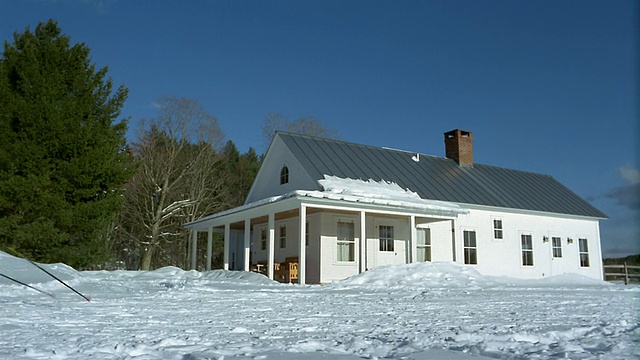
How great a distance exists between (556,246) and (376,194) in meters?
10.5

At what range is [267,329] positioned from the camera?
609 cm

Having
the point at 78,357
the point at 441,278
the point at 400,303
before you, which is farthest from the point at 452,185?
the point at 78,357

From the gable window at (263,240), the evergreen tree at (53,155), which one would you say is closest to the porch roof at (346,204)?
the gable window at (263,240)

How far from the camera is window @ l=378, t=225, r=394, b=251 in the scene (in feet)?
63.2

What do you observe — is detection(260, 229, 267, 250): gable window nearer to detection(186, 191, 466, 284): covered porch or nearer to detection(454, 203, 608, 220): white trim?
detection(186, 191, 466, 284): covered porch

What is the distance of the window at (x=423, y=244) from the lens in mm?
19969

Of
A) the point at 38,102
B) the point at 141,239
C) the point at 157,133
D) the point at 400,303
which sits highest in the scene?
the point at 157,133

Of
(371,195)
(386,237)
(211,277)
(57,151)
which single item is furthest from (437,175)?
(57,151)

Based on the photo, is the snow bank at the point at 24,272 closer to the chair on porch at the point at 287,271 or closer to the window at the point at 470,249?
the chair on porch at the point at 287,271

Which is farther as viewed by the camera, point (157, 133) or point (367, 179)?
point (157, 133)

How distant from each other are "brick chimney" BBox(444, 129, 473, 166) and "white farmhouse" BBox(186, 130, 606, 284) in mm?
47

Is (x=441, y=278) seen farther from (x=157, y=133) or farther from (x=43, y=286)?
(x=157, y=133)

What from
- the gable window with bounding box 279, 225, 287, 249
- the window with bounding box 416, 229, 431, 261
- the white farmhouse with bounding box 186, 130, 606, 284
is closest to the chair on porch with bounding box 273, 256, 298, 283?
the white farmhouse with bounding box 186, 130, 606, 284

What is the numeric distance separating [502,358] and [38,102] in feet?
61.9
